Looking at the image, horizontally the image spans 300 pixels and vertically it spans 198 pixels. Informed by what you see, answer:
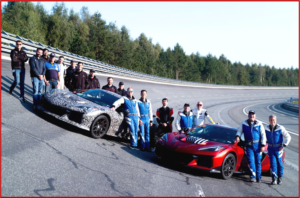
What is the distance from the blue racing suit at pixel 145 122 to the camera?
859 centimetres

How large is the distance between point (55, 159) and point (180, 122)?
434 centimetres

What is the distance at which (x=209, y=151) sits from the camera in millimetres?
6801

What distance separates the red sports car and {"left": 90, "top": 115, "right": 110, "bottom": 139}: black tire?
5.26 feet

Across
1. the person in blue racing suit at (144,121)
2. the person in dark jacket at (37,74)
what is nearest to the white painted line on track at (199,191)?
the person in blue racing suit at (144,121)

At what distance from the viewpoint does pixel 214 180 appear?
6.66m

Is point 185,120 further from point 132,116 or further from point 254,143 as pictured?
point 254,143

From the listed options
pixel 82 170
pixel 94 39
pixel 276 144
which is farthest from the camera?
pixel 94 39

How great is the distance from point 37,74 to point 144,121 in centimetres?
348

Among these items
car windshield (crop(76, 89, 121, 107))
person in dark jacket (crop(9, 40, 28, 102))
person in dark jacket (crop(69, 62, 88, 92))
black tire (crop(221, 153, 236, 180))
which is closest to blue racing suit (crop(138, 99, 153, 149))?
car windshield (crop(76, 89, 121, 107))

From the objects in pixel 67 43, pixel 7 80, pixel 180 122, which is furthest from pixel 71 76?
pixel 67 43

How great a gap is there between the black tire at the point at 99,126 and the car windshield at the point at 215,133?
7.55 ft

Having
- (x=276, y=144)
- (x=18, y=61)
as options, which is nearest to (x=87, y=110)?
(x=18, y=61)

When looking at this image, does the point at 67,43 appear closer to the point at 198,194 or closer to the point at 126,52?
the point at 126,52

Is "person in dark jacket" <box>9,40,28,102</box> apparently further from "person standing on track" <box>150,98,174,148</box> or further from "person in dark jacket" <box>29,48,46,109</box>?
"person standing on track" <box>150,98,174,148</box>
